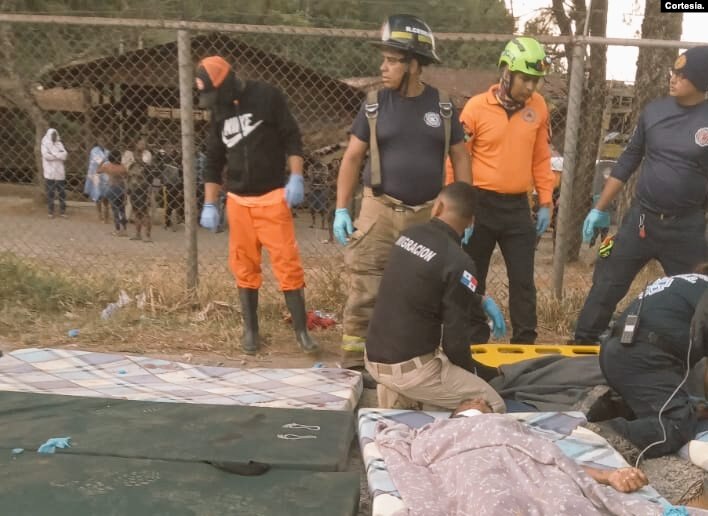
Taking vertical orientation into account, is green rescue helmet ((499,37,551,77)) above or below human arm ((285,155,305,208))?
above

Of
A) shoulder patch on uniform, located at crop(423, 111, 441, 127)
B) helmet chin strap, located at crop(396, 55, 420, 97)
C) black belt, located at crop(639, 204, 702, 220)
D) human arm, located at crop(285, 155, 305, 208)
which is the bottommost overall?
black belt, located at crop(639, 204, 702, 220)

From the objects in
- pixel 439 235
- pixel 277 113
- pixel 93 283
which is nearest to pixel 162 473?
pixel 439 235

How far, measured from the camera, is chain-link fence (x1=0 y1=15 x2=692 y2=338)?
411 inches

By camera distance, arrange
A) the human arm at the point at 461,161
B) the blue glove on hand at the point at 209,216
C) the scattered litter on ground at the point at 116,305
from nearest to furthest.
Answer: the human arm at the point at 461,161
the blue glove on hand at the point at 209,216
the scattered litter on ground at the point at 116,305

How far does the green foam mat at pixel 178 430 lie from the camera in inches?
124

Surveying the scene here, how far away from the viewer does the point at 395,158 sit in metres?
4.33

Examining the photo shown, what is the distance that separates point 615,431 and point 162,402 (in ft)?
7.48

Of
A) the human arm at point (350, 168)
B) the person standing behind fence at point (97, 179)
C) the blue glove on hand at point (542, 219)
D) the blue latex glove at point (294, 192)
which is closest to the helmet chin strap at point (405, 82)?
the human arm at point (350, 168)

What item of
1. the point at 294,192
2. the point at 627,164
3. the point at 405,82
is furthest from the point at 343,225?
the point at 627,164

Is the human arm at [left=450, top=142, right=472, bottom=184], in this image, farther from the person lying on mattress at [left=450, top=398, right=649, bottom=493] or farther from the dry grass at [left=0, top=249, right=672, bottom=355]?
the person lying on mattress at [left=450, top=398, right=649, bottom=493]

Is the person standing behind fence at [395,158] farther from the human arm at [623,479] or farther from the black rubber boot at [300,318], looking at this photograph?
the human arm at [623,479]

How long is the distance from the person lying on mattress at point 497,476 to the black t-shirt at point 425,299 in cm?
54

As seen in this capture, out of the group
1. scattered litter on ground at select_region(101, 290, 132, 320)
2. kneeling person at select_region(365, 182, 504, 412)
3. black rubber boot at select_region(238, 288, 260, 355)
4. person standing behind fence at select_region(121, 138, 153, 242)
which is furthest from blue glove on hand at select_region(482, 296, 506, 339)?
person standing behind fence at select_region(121, 138, 153, 242)

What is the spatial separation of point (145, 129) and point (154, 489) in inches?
485
